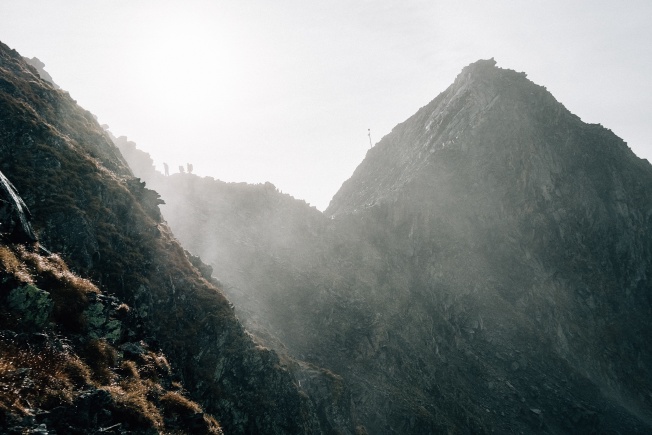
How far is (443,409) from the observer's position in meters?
52.2

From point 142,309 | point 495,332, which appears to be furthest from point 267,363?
point 495,332

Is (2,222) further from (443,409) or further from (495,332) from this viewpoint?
(495,332)

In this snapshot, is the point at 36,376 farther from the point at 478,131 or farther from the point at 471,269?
the point at 478,131

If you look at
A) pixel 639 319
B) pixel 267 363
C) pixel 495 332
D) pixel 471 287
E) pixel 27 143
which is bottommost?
pixel 267 363

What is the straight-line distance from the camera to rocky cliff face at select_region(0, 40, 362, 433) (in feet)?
74.6

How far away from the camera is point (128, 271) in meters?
26.6

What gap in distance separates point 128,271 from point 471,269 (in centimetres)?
7058

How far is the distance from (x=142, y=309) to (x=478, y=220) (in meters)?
77.8

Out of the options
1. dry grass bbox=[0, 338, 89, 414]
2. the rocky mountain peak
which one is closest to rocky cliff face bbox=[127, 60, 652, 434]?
the rocky mountain peak

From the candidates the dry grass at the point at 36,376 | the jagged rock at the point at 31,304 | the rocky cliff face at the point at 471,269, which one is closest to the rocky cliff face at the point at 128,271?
the jagged rock at the point at 31,304

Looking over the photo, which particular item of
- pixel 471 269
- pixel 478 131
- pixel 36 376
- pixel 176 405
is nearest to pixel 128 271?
pixel 176 405

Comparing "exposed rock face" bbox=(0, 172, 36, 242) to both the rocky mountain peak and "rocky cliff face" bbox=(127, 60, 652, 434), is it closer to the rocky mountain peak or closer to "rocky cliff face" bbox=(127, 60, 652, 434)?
"rocky cliff face" bbox=(127, 60, 652, 434)

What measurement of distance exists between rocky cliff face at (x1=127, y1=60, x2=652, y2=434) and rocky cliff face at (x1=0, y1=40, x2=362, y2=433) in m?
15.7

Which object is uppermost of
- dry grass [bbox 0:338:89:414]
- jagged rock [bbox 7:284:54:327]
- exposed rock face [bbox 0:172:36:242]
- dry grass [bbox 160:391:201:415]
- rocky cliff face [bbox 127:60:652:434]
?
rocky cliff face [bbox 127:60:652:434]
